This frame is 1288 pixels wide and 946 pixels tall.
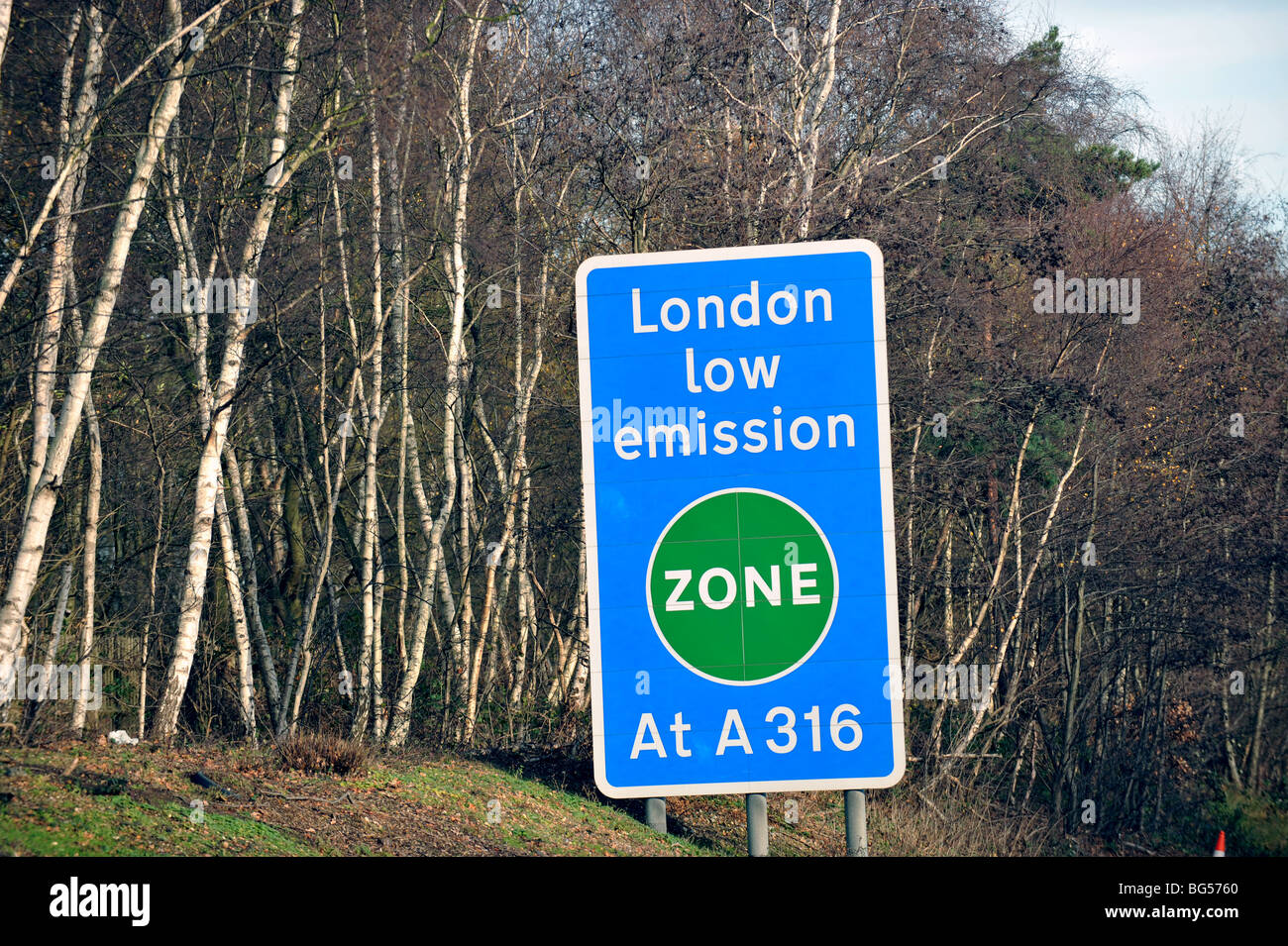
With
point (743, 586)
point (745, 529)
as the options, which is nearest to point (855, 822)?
point (743, 586)

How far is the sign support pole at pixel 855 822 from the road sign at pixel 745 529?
0.33 meters

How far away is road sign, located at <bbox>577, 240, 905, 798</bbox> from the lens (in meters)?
3.68

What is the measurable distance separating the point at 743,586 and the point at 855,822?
0.94 m

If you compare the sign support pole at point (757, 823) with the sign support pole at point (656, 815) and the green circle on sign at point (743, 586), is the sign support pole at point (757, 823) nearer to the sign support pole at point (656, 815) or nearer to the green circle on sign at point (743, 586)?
the green circle on sign at point (743, 586)

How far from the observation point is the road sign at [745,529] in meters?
3.68

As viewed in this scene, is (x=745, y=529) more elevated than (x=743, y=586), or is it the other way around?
(x=745, y=529)

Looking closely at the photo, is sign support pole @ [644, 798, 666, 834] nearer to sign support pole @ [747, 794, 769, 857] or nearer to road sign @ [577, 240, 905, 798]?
sign support pole @ [747, 794, 769, 857]

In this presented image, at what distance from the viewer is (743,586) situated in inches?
148

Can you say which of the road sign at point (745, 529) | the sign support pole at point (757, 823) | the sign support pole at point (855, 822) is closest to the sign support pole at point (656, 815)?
the sign support pole at point (855, 822)

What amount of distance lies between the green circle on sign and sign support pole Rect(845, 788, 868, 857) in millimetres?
584

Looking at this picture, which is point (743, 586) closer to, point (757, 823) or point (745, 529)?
Result: point (745, 529)

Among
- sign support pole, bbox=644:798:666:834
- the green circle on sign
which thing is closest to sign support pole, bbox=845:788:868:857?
the green circle on sign
